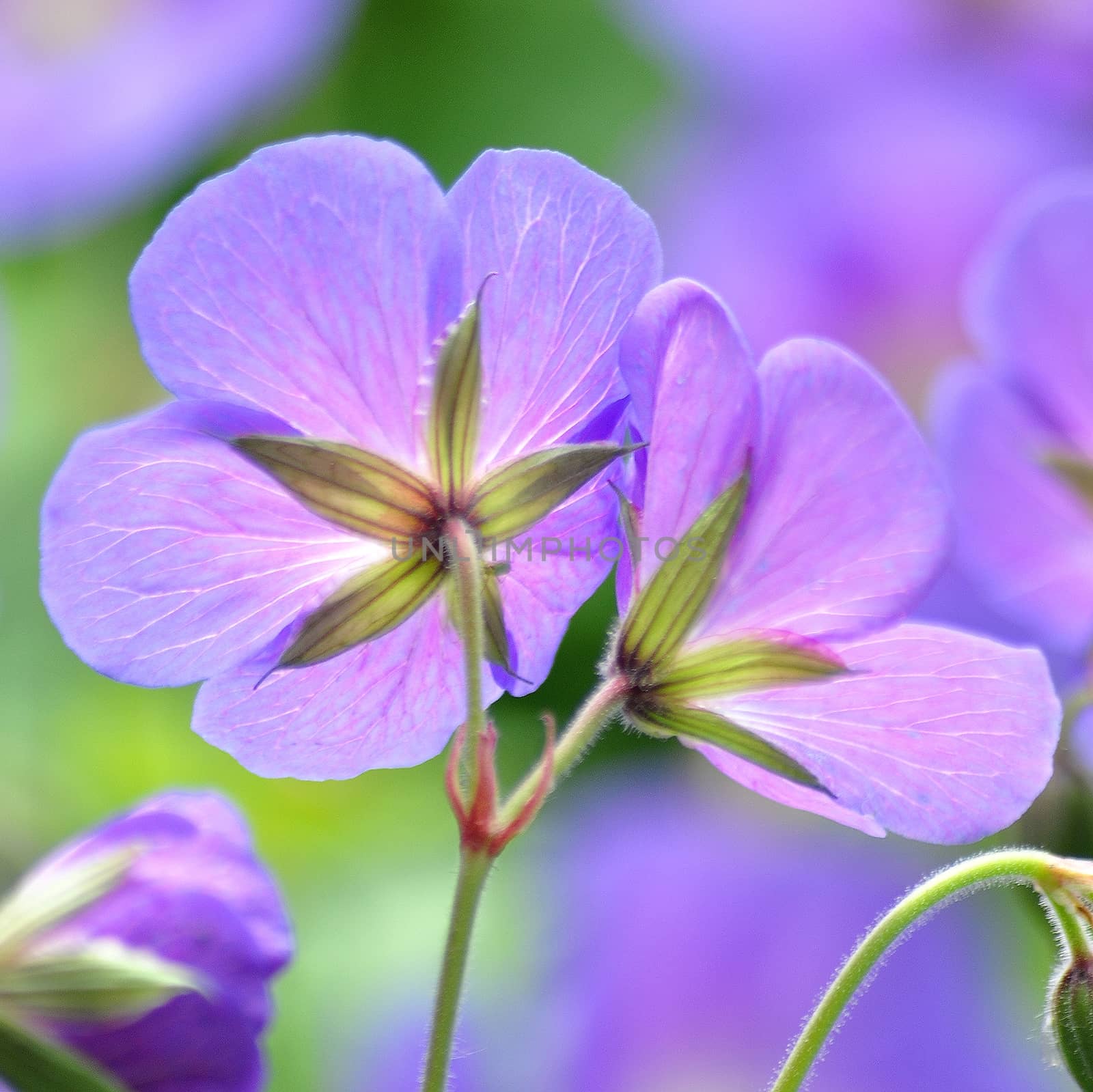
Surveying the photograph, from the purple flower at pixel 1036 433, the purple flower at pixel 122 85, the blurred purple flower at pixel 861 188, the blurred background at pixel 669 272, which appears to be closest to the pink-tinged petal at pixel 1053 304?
the purple flower at pixel 1036 433

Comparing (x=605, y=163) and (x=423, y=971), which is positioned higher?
(x=605, y=163)

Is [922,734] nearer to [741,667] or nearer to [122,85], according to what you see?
[741,667]

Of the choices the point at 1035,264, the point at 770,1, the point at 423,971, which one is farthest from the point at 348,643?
the point at 770,1

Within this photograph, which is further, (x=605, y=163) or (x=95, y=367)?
(x=605, y=163)

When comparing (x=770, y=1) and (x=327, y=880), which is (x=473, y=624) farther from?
(x=770, y=1)

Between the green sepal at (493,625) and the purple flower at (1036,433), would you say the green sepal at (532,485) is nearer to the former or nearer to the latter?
the green sepal at (493,625)

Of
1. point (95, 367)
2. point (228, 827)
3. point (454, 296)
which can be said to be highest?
point (454, 296)

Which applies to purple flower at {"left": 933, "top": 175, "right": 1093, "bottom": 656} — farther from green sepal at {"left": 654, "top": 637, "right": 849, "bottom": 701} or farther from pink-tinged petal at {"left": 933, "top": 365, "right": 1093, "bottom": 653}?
green sepal at {"left": 654, "top": 637, "right": 849, "bottom": 701}
